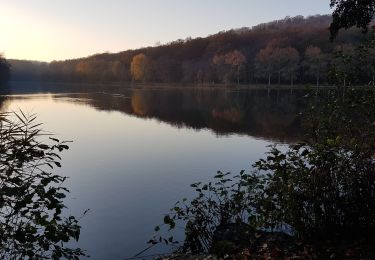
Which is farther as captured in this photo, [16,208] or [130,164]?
[130,164]

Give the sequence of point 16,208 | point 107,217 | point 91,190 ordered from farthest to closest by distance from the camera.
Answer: point 91,190 → point 107,217 → point 16,208

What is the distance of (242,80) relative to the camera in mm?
147000

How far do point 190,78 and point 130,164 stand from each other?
14616 centimetres

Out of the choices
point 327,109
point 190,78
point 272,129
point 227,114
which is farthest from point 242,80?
point 327,109

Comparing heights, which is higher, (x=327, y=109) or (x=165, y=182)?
(x=327, y=109)

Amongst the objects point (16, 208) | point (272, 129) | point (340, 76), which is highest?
point (340, 76)

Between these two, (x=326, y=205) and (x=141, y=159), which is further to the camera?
(x=141, y=159)

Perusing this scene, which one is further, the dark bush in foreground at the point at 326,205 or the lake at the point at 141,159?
the lake at the point at 141,159

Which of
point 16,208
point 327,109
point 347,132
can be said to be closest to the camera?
point 16,208

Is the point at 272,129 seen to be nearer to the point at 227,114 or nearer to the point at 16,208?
the point at 227,114

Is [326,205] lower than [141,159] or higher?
higher

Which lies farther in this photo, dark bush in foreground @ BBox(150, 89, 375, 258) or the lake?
the lake

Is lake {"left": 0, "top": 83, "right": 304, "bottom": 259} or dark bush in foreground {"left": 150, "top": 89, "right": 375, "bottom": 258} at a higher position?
dark bush in foreground {"left": 150, "top": 89, "right": 375, "bottom": 258}

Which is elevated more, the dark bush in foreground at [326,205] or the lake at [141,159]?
the dark bush in foreground at [326,205]
